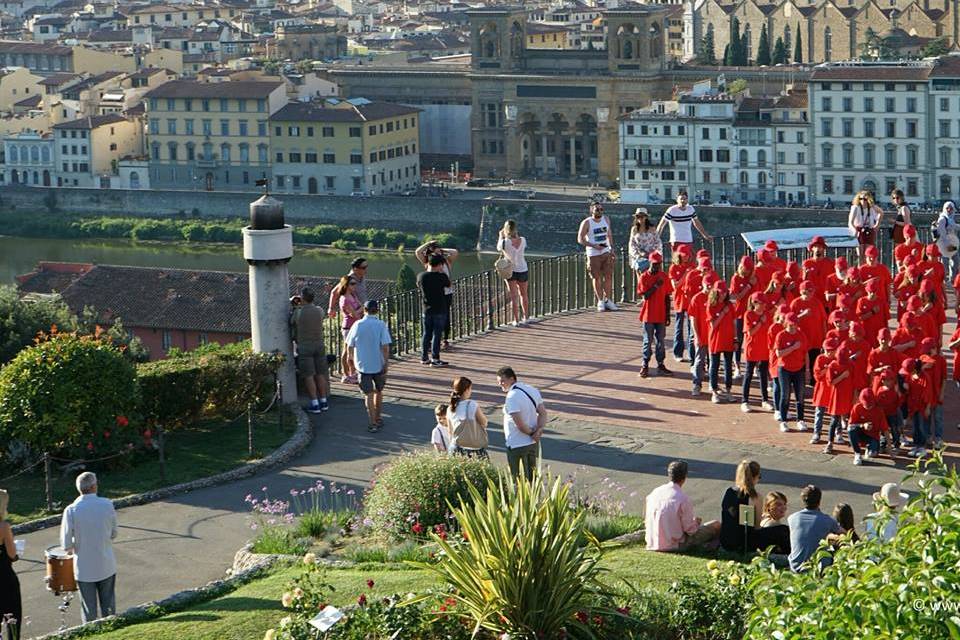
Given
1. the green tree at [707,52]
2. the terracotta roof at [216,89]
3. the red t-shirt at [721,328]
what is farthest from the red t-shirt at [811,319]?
the green tree at [707,52]

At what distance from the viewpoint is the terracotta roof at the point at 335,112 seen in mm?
88625

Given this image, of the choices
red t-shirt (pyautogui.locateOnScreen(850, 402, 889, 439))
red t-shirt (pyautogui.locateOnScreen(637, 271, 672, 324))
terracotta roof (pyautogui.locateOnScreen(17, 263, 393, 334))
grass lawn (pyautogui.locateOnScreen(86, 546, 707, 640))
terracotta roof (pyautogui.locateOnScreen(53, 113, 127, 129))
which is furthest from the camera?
terracotta roof (pyautogui.locateOnScreen(53, 113, 127, 129))

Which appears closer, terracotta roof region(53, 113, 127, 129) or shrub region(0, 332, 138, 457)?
shrub region(0, 332, 138, 457)

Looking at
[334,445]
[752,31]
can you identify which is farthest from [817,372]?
[752,31]

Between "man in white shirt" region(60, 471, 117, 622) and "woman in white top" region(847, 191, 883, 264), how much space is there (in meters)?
10.8

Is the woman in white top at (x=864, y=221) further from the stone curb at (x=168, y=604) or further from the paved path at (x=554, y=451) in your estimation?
the stone curb at (x=168, y=604)

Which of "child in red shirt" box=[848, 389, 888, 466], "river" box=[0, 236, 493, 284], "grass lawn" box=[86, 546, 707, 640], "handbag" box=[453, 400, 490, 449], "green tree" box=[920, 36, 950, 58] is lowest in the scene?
"river" box=[0, 236, 493, 284]

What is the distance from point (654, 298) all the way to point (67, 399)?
5298mm

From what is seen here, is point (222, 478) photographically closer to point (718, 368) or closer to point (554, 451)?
point (554, 451)

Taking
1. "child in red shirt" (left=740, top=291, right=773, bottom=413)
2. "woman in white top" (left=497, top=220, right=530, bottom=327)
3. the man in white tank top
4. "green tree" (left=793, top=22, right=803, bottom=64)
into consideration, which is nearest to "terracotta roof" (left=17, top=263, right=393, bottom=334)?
the man in white tank top

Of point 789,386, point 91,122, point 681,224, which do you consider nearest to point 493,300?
point 681,224

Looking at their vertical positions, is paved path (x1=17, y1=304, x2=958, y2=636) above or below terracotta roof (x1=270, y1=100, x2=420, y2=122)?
below

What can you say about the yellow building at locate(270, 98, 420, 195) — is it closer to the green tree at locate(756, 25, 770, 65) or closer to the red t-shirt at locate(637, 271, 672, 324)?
the green tree at locate(756, 25, 770, 65)

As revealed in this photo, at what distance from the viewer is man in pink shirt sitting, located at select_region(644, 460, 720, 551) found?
36.6 feet
